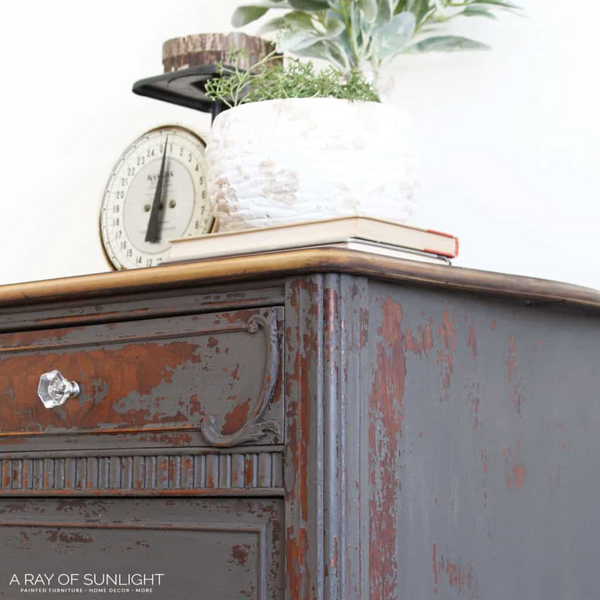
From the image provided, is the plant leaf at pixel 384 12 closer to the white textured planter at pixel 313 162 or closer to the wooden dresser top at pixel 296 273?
the white textured planter at pixel 313 162

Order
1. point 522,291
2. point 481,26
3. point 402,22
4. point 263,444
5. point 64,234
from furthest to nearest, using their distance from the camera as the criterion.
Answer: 1. point 64,234
2. point 481,26
3. point 402,22
4. point 522,291
5. point 263,444

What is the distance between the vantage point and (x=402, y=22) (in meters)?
1.25

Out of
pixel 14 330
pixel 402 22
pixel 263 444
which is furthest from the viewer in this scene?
pixel 402 22

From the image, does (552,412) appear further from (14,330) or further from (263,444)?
(14,330)

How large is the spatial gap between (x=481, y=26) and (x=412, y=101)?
148mm

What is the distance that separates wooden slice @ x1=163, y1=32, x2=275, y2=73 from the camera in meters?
1.41

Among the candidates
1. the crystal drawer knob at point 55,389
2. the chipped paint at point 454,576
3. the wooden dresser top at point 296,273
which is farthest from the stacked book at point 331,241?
the chipped paint at point 454,576

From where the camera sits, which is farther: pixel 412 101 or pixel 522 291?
pixel 412 101

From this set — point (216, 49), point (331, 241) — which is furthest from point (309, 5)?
point (331, 241)

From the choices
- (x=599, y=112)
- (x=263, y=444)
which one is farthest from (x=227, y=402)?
(x=599, y=112)

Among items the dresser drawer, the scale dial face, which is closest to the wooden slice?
the scale dial face

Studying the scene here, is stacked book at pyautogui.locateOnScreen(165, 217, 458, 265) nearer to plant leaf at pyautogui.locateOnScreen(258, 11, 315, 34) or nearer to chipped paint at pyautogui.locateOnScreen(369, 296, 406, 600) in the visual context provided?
chipped paint at pyautogui.locateOnScreen(369, 296, 406, 600)

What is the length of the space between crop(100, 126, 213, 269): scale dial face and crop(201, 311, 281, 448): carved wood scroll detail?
513 millimetres

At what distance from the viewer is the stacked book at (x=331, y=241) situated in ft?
3.13
